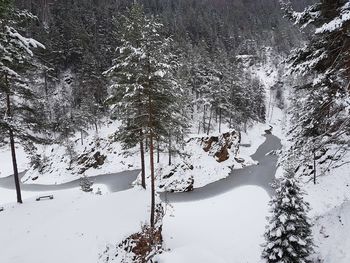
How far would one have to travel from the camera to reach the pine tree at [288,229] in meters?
9.61

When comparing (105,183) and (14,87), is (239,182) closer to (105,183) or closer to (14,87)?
(105,183)

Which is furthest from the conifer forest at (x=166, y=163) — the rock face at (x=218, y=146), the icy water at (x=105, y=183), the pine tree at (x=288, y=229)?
the icy water at (x=105, y=183)

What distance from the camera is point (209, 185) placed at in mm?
33469

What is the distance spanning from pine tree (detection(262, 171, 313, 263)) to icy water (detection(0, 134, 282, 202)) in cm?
1904

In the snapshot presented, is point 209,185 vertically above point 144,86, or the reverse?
point 144,86

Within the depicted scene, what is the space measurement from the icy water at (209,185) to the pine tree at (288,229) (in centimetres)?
1904

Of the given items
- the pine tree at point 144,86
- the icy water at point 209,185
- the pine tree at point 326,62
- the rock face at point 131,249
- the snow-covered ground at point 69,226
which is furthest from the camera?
the icy water at point 209,185

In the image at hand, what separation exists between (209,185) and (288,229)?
944 inches

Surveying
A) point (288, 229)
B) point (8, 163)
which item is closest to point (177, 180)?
point (288, 229)

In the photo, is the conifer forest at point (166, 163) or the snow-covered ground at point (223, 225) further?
the snow-covered ground at point (223, 225)

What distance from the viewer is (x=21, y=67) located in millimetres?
16953

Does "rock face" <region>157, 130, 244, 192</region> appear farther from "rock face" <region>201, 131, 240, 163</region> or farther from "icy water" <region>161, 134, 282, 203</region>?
"icy water" <region>161, 134, 282, 203</region>

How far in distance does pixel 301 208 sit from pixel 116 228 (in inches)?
425

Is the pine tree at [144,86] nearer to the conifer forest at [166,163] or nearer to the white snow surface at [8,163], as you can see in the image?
the conifer forest at [166,163]
